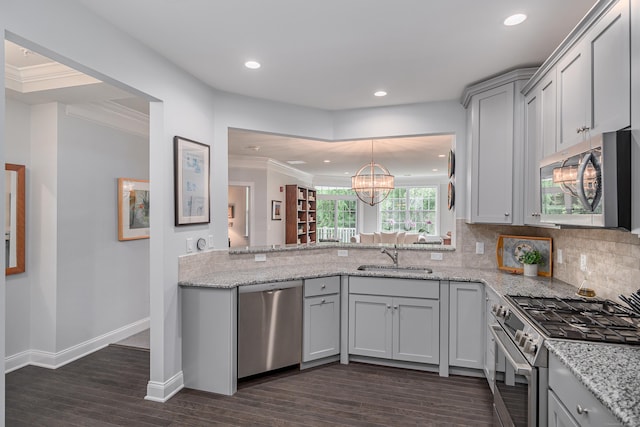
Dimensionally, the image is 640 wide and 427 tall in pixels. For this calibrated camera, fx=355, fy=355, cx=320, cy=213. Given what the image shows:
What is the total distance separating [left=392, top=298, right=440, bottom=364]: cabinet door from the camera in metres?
3.20

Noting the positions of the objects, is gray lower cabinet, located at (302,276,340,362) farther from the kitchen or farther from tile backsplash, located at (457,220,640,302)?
tile backsplash, located at (457,220,640,302)

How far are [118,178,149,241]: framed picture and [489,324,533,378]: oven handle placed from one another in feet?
12.4

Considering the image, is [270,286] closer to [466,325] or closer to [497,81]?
[466,325]

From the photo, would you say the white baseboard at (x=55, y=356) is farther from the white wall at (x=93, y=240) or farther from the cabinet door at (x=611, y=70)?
the cabinet door at (x=611, y=70)

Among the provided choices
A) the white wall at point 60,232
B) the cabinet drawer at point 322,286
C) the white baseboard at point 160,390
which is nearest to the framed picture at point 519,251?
the cabinet drawer at point 322,286

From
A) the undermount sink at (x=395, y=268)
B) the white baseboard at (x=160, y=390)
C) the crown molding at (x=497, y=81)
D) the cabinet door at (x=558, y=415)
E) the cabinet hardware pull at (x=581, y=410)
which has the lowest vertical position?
the white baseboard at (x=160, y=390)

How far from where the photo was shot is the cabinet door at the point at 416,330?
3.20 m

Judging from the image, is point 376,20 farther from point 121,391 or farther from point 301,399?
point 121,391

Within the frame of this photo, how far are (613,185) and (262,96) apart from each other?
2.95 m

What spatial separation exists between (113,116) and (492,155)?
3868 millimetres

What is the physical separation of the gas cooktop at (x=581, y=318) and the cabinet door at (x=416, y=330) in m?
0.94

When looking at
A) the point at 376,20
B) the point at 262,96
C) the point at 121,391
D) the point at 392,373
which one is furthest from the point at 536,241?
the point at 121,391

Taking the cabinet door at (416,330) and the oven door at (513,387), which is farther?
the cabinet door at (416,330)

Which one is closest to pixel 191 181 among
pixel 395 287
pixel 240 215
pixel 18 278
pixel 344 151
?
pixel 18 278
